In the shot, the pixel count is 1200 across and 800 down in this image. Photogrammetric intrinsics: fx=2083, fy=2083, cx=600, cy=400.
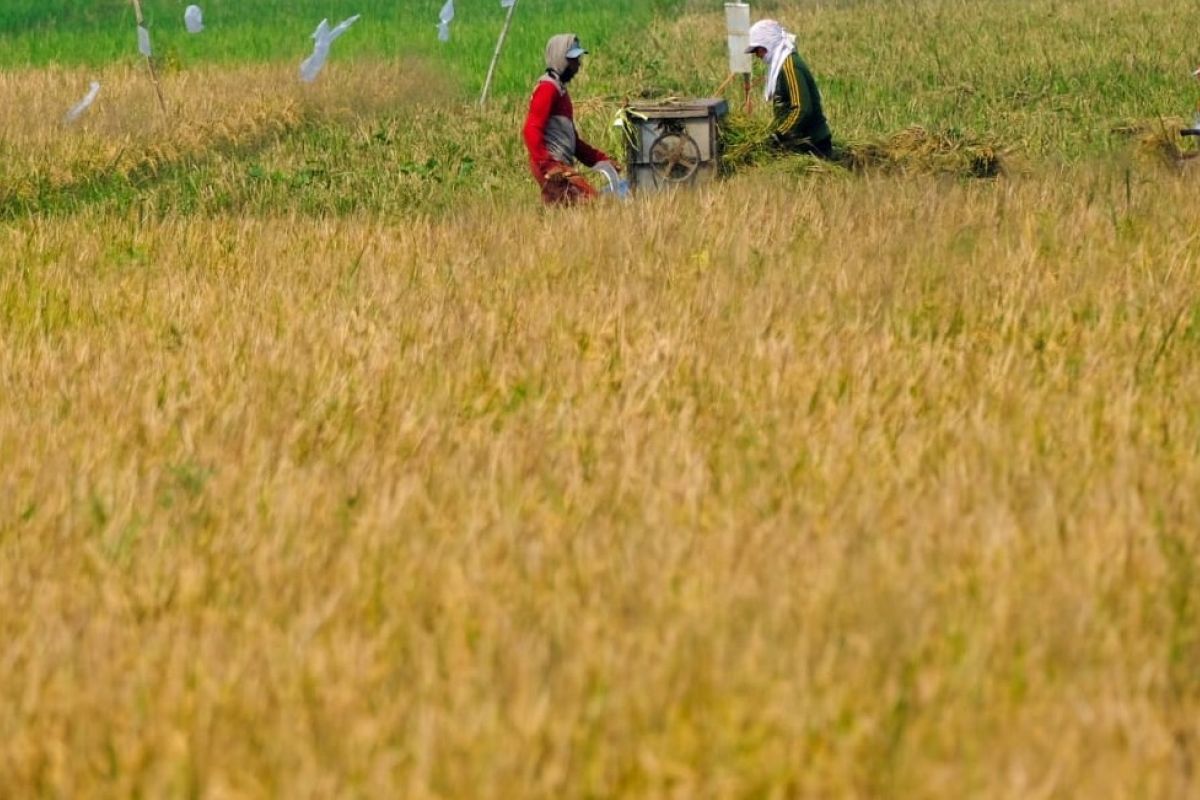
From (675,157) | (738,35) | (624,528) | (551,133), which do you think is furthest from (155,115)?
(624,528)

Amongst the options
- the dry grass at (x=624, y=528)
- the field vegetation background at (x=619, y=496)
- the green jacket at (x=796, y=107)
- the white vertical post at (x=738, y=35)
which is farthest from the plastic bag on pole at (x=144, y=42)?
the dry grass at (x=624, y=528)

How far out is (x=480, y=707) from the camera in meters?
2.81

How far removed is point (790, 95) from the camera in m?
10.1

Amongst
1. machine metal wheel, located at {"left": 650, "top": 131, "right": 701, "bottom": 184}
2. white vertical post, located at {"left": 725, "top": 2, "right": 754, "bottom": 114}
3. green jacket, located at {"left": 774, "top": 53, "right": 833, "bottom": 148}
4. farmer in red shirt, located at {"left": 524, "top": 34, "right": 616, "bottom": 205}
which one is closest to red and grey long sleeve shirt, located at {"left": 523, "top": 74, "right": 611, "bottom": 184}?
farmer in red shirt, located at {"left": 524, "top": 34, "right": 616, "bottom": 205}

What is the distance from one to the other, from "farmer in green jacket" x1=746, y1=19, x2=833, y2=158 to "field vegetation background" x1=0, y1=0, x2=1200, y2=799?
592 millimetres

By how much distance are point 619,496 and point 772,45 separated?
259 inches

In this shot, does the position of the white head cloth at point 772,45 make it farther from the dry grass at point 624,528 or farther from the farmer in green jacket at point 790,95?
the dry grass at point 624,528

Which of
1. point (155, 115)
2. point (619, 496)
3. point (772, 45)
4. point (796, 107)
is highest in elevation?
point (619, 496)

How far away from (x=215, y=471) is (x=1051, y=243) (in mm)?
3372

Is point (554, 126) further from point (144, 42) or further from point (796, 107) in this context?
point (144, 42)

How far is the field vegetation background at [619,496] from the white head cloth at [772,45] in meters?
0.79

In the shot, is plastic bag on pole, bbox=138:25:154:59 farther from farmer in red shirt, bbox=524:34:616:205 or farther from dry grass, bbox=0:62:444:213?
farmer in red shirt, bbox=524:34:616:205

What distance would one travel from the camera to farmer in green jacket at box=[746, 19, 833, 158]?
10.1m

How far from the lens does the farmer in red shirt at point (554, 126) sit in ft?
31.6
